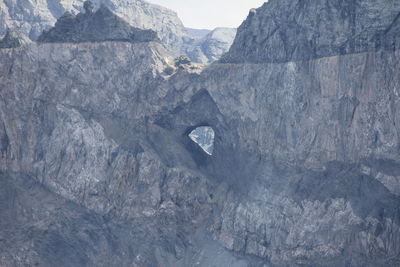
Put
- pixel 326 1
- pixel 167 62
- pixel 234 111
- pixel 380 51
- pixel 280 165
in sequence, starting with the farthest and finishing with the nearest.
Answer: pixel 167 62 → pixel 234 111 → pixel 280 165 → pixel 326 1 → pixel 380 51

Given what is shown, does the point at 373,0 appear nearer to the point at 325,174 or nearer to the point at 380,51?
the point at 380,51

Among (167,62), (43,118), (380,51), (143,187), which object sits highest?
(380,51)

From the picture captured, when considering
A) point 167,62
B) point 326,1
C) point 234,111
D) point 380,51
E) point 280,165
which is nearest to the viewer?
point 380,51

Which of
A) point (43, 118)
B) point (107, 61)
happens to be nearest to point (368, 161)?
point (107, 61)

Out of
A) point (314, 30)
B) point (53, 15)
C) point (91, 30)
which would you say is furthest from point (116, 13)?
point (314, 30)

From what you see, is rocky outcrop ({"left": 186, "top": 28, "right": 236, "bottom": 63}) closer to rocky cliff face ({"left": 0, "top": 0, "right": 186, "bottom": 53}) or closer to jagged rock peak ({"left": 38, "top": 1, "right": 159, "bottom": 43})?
rocky cliff face ({"left": 0, "top": 0, "right": 186, "bottom": 53})

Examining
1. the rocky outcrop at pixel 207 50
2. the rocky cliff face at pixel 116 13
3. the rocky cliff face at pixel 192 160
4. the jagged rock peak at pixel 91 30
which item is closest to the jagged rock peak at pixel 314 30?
the rocky cliff face at pixel 192 160

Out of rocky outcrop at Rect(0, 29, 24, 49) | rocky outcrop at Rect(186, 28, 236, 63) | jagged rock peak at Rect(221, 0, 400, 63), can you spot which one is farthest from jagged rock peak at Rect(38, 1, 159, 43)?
rocky outcrop at Rect(186, 28, 236, 63)
